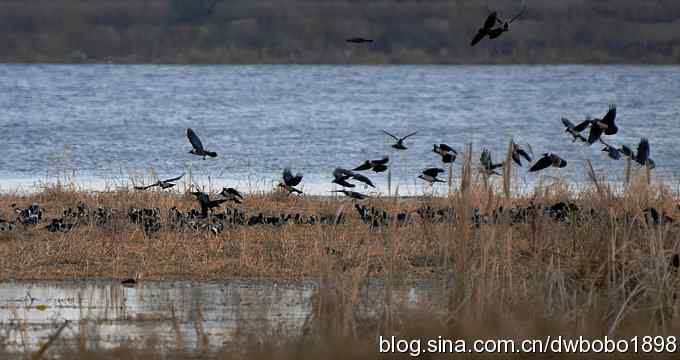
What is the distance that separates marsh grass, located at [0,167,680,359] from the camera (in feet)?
23.3

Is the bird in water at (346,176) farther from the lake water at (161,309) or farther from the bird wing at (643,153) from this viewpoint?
the bird wing at (643,153)

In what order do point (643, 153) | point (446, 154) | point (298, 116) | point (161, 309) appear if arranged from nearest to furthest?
point (161, 309) < point (446, 154) < point (643, 153) < point (298, 116)

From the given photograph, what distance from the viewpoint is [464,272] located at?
756cm

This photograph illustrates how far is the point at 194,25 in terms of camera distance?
6228 cm

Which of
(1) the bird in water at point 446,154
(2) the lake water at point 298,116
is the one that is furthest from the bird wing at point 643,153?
(2) the lake water at point 298,116

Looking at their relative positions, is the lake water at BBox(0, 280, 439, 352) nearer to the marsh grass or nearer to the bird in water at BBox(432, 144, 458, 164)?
the marsh grass

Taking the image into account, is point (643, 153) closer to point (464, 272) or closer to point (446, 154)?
point (446, 154)

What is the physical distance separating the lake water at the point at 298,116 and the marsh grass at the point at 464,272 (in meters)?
6.98

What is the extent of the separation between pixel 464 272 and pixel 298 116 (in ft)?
88.8

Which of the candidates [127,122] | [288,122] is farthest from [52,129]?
[288,122]

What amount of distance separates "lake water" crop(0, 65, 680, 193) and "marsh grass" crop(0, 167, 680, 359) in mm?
6976

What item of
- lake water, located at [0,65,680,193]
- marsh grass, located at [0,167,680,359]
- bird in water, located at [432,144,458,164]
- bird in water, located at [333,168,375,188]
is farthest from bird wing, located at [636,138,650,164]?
lake water, located at [0,65,680,193]

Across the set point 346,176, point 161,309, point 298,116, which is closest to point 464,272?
point 161,309

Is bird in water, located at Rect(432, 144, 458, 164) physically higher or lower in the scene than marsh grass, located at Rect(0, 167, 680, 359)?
higher
